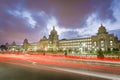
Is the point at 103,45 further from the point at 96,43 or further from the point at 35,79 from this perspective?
the point at 35,79

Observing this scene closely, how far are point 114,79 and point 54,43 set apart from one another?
6013 inches

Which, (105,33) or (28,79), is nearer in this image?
(28,79)

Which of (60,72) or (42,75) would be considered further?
(60,72)

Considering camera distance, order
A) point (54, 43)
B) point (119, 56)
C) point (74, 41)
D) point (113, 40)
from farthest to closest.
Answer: point (74, 41)
point (54, 43)
point (113, 40)
point (119, 56)

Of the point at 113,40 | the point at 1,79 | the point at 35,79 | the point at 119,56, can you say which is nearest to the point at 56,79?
the point at 35,79

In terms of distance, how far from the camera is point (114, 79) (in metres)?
12.3

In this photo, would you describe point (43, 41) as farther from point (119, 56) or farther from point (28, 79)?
point (28, 79)

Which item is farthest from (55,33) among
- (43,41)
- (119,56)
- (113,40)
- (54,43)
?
(119,56)

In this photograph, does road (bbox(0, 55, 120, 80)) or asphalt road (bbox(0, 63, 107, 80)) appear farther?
road (bbox(0, 55, 120, 80))

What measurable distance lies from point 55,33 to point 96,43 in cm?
4155

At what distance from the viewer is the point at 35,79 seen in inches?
500

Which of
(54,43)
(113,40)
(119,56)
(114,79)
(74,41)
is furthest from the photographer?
(74,41)

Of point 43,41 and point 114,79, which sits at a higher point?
point 43,41

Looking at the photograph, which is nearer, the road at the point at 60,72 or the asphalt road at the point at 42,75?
the asphalt road at the point at 42,75
